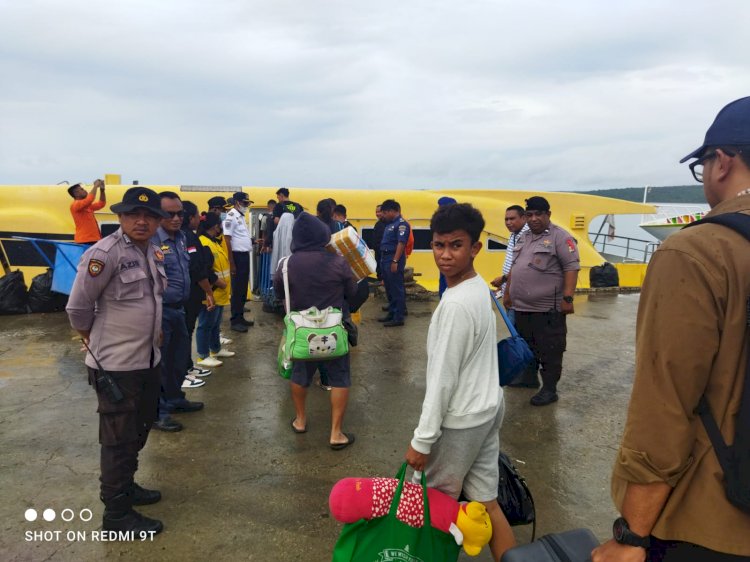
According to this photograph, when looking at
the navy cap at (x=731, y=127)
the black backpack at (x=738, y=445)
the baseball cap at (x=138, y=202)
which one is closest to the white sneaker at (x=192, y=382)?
the baseball cap at (x=138, y=202)

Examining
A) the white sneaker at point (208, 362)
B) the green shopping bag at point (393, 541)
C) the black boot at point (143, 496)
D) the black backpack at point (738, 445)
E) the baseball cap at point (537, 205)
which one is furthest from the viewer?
the white sneaker at point (208, 362)

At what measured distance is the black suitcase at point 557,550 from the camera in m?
1.82

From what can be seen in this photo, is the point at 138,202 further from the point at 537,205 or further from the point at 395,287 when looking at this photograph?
the point at 395,287

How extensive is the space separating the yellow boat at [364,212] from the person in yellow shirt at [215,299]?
13.4 feet

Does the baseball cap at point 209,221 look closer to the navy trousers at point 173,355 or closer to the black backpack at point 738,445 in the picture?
the navy trousers at point 173,355

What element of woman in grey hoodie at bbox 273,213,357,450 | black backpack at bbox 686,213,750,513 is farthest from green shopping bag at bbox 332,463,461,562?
woman in grey hoodie at bbox 273,213,357,450

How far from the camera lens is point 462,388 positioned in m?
2.16

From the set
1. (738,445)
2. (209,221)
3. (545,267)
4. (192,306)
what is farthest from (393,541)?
(209,221)

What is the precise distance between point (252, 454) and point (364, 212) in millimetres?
7379

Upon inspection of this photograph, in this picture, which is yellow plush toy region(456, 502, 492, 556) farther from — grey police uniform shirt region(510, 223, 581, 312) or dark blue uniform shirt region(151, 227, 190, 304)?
grey police uniform shirt region(510, 223, 581, 312)

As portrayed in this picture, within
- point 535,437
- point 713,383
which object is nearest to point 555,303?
point 535,437

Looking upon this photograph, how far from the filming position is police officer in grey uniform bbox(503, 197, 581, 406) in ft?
15.5

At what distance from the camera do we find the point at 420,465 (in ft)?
6.79

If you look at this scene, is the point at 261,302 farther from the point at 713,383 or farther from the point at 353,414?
the point at 713,383
